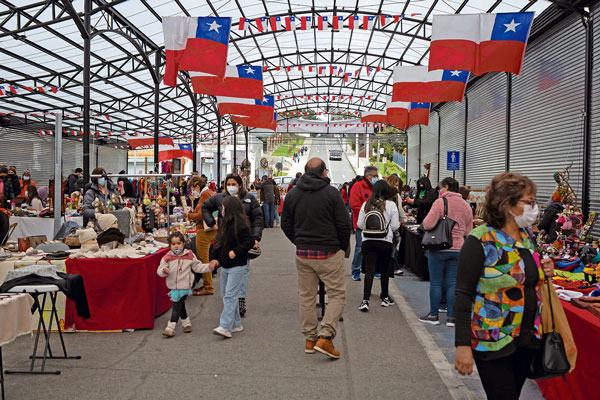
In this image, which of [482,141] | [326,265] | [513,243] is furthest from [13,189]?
[482,141]

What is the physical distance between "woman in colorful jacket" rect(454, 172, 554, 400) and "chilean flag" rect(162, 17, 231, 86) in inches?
324

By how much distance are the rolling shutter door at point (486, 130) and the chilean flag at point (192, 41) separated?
28.6ft

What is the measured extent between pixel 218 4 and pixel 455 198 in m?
13.4

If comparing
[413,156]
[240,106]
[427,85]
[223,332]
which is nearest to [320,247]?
[223,332]

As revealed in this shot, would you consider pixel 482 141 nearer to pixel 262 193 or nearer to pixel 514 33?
pixel 262 193

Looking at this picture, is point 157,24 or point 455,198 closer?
point 455,198

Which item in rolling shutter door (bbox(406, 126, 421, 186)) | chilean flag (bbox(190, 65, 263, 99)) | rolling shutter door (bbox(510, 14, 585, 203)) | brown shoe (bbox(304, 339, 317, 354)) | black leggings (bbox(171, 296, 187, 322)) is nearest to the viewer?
brown shoe (bbox(304, 339, 317, 354))

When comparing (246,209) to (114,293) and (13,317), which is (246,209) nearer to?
(114,293)

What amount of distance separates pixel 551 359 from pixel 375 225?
422 cm

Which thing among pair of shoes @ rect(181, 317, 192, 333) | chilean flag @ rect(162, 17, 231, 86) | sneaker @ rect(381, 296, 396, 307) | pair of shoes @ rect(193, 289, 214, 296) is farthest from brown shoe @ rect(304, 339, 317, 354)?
chilean flag @ rect(162, 17, 231, 86)

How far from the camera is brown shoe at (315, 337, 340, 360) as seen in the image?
4703 millimetres

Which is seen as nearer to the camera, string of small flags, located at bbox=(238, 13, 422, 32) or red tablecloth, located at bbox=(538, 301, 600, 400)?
red tablecloth, located at bbox=(538, 301, 600, 400)

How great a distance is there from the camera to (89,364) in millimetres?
4637

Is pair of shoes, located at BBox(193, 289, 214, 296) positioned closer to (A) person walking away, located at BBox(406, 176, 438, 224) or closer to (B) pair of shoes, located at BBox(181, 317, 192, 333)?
(B) pair of shoes, located at BBox(181, 317, 192, 333)
